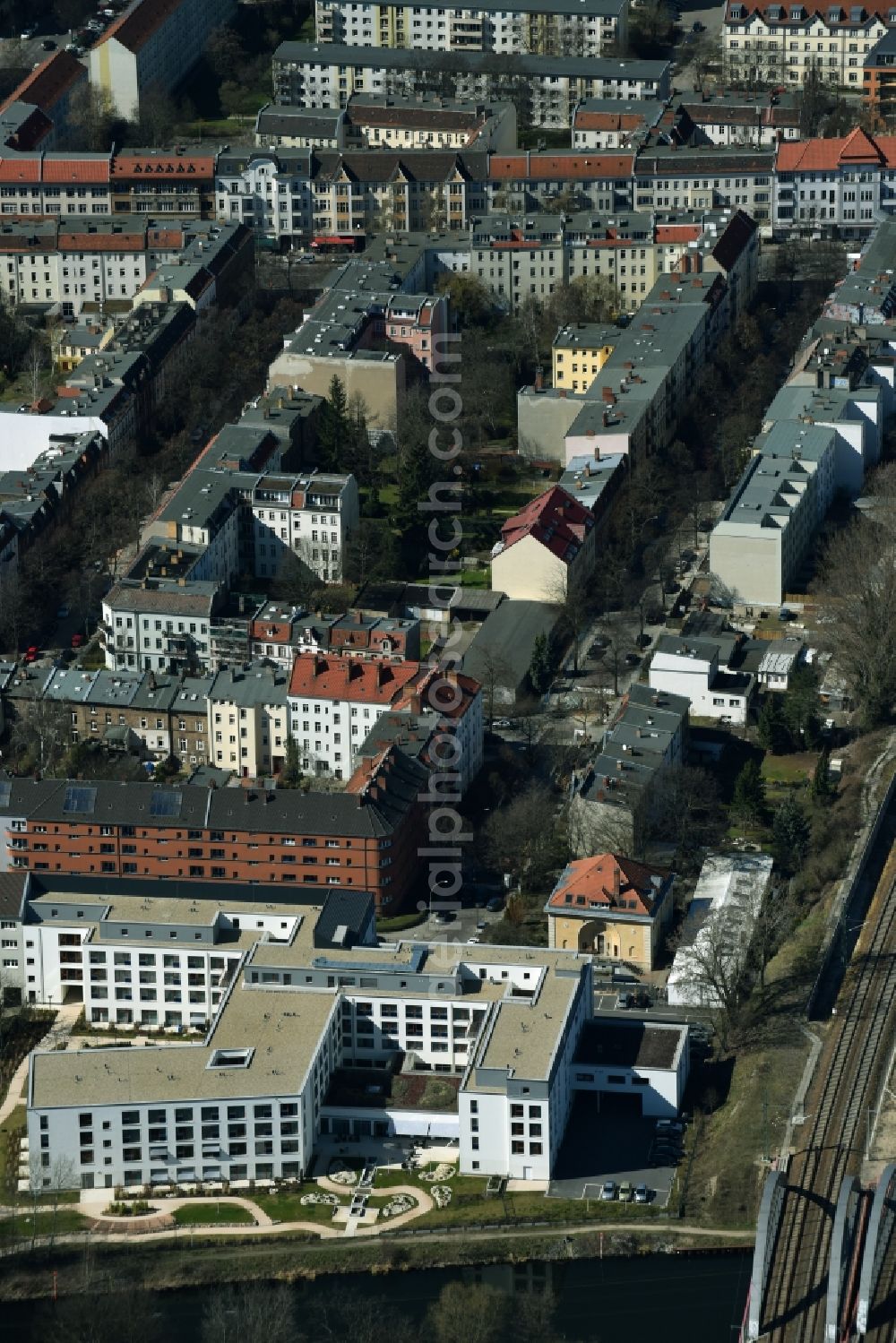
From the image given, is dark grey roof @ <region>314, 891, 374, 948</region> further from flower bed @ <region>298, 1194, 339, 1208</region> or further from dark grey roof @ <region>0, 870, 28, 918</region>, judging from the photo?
dark grey roof @ <region>0, 870, 28, 918</region>

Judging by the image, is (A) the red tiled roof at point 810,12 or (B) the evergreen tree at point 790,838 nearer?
(B) the evergreen tree at point 790,838

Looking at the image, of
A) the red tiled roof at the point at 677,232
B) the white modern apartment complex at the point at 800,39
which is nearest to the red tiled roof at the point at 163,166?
the red tiled roof at the point at 677,232

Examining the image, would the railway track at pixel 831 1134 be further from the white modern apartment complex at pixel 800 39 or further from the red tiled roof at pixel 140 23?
the red tiled roof at pixel 140 23

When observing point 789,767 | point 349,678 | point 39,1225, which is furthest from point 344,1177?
point 789,767

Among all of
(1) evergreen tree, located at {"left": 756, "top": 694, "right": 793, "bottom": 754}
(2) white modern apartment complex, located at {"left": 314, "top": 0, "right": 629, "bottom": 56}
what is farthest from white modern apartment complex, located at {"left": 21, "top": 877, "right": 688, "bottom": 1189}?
(2) white modern apartment complex, located at {"left": 314, "top": 0, "right": 629, "bottom": 56}

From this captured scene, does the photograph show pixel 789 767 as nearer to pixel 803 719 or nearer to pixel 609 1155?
pixel 803 719

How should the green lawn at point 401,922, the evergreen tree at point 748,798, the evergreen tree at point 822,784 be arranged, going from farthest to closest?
the evergreen tree at point 822,784 → the evergreen tree at point 748,798 → the green lawn at point 401,922
